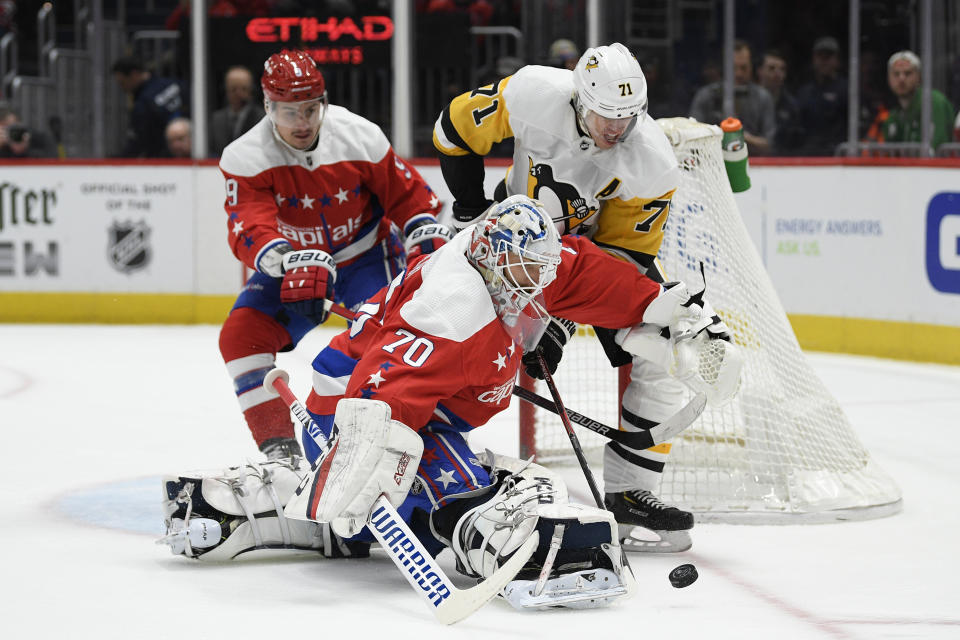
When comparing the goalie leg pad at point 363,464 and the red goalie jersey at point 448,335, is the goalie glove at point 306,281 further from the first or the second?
the goalie leg pad at point 363,464

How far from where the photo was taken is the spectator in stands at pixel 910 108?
6320 mm

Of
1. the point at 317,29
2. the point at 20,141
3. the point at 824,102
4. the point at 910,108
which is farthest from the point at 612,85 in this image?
the point at 20,141

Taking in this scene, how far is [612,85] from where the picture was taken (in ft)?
10.4

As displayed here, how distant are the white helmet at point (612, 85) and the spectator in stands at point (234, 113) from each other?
4.79 metres

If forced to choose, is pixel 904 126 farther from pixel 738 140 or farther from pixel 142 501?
pixel 142 501

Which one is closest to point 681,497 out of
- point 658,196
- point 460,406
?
point 658,196

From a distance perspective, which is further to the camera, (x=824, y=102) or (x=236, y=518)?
(x=824, y=102)

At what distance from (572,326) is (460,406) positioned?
77 cm

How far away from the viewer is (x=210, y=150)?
7867 millimetres

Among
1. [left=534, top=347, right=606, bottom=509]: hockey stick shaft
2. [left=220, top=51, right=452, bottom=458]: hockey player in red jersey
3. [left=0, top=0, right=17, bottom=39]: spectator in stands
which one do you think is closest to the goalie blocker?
[left=534, top=347, right=606, bottom=509]: hockey stick shaft

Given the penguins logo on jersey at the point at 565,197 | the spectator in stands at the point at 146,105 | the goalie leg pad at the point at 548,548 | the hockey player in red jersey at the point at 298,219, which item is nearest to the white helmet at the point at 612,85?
the penguins logo on jersey at the point at 565,197

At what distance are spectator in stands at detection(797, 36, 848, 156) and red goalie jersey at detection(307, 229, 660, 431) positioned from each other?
3929 millimetres

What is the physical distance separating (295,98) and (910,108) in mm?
3688

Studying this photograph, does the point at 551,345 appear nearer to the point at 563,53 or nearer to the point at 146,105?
the point at 563,53
